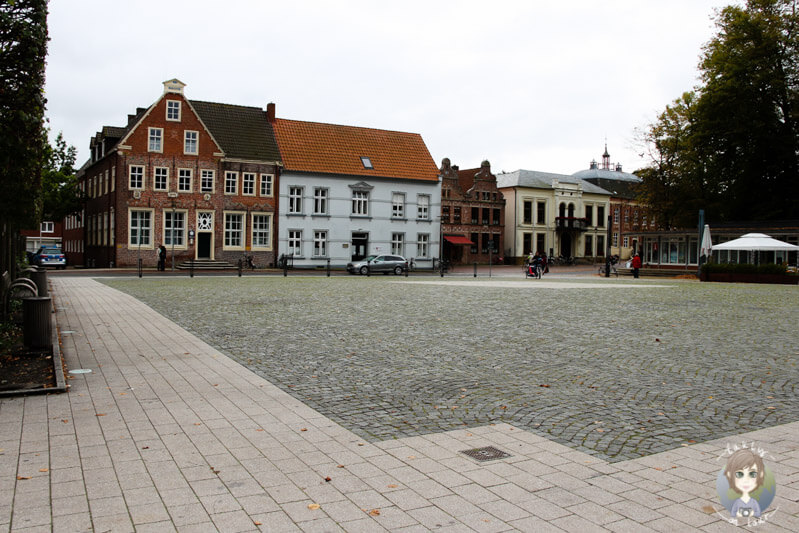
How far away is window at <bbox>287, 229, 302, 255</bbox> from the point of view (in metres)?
48.2

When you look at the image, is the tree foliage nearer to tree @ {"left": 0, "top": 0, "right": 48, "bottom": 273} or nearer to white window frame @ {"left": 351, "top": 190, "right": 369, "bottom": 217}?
white window frame @ {"left": 351, "top": 190, "right": 369, "bottom": 217}

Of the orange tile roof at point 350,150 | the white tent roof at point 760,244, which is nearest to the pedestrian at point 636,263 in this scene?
the white tent roof at point 760,244

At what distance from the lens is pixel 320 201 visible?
49.5 meters

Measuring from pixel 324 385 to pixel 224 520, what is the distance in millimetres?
3698

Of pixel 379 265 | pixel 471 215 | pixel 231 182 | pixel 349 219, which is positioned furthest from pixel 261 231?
pixel 471 215

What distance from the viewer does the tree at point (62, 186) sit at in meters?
51.4

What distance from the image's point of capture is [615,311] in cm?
1636

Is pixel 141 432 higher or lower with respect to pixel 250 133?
lower

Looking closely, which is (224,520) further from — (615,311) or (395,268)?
(395,268)

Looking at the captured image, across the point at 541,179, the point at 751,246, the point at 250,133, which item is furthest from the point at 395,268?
the point at 541,179

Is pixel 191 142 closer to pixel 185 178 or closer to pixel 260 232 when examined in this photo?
pixel 185 178

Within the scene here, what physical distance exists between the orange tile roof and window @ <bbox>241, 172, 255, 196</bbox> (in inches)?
107

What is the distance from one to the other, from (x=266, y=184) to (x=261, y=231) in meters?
3.48

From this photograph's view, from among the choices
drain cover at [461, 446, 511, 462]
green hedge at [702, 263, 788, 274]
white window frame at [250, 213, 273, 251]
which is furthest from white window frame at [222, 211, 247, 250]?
drain cover at [461, 446, 511, 462]
